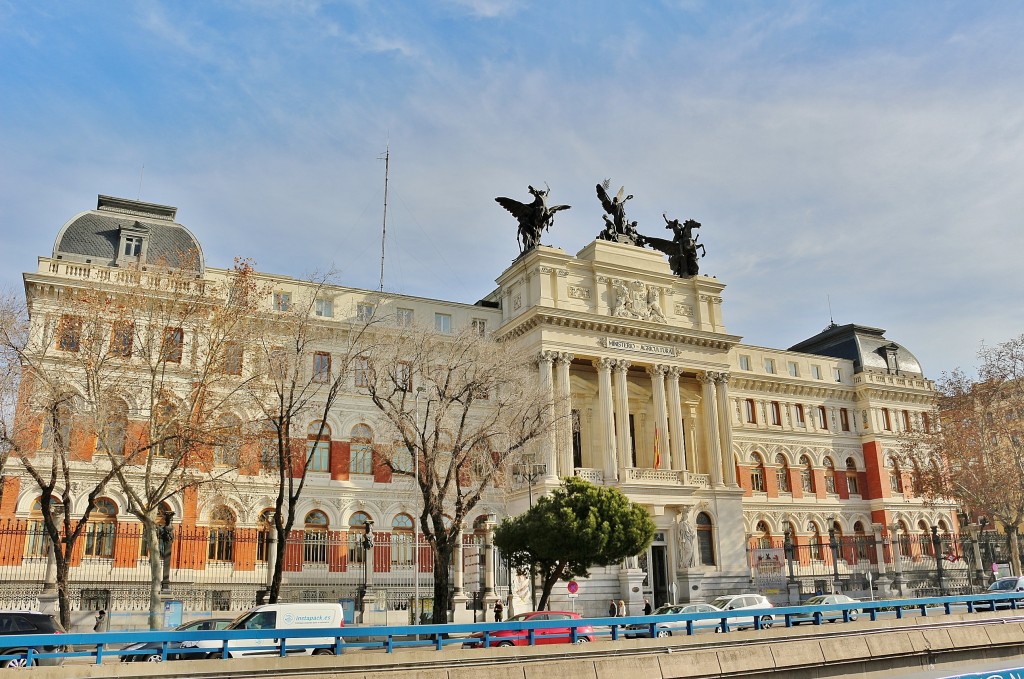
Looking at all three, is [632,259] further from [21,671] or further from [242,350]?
[21,671]

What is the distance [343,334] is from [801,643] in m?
29.9

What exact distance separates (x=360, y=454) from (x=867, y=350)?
4313cm

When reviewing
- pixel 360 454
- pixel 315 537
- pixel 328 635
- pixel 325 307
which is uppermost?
pixel 325 307

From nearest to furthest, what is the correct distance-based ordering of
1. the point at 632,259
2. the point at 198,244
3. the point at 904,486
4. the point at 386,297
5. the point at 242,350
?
the point at 242,350
the point at 198,244
the point at 386,297
the point at 632,259
the point at 904,486

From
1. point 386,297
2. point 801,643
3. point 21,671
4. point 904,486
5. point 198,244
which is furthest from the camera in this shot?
point 904,486

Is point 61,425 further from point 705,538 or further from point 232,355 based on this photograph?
point 705,538

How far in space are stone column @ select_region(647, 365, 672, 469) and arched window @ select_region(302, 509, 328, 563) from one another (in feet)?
61.8

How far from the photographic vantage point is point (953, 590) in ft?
152

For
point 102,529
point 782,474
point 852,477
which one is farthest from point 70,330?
point 852,477

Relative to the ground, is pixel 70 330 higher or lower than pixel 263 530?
higher

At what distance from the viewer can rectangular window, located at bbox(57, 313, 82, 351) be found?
26781 mm

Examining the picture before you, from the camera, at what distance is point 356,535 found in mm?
42000

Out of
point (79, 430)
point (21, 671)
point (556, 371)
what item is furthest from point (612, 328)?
point (21, 671)

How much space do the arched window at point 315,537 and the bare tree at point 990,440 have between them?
3496 centimetres
